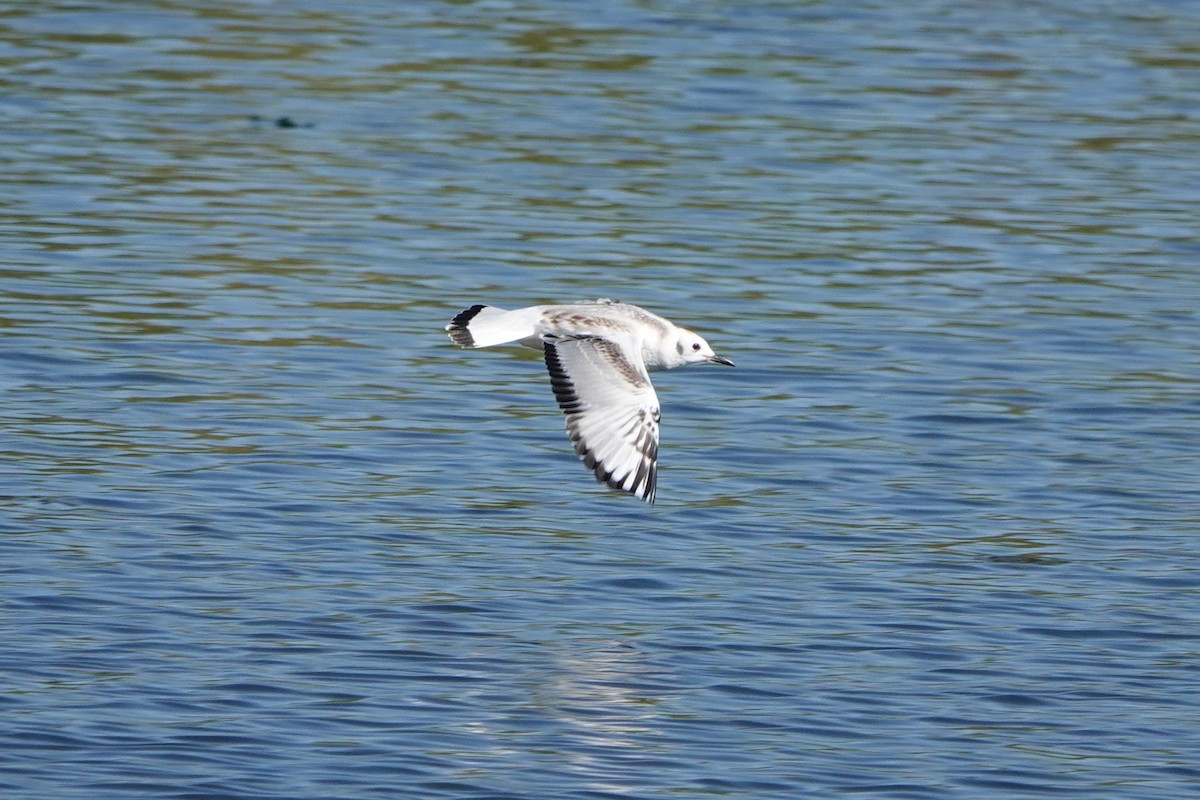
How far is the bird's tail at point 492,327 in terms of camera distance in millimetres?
9946

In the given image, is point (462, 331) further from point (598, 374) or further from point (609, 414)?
point (609, 414)

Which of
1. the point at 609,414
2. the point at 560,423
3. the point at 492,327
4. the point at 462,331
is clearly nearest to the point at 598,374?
the point at 609,414

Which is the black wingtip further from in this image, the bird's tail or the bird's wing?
the bird's wing

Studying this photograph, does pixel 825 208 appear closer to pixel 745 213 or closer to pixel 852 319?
pixel 745 213

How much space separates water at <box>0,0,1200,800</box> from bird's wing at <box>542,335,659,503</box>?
0.63 metres

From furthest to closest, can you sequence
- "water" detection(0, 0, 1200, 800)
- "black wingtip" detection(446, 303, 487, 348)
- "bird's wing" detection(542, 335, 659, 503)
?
"black wingtip" detection(446, 303, 487, 348) → "bird's wing" detection(542, 335, 659, 503) → "water" detection(0, 0, 1200, 800)

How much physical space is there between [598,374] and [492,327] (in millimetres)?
521

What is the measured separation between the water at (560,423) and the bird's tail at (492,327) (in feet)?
3.54

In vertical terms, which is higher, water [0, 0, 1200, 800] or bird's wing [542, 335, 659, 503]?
bird's wing [542, 335, 659, 503]

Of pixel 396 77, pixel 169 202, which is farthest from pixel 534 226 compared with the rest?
pixel 396 77

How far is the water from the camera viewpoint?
872 centimetres

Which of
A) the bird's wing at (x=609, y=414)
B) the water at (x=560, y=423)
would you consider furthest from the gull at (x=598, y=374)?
the water at (x=560, y=423)

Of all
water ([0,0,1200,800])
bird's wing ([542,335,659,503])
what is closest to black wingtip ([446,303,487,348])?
bird's wing ([542,335,659,503])

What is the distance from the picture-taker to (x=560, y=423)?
41.6 ft
